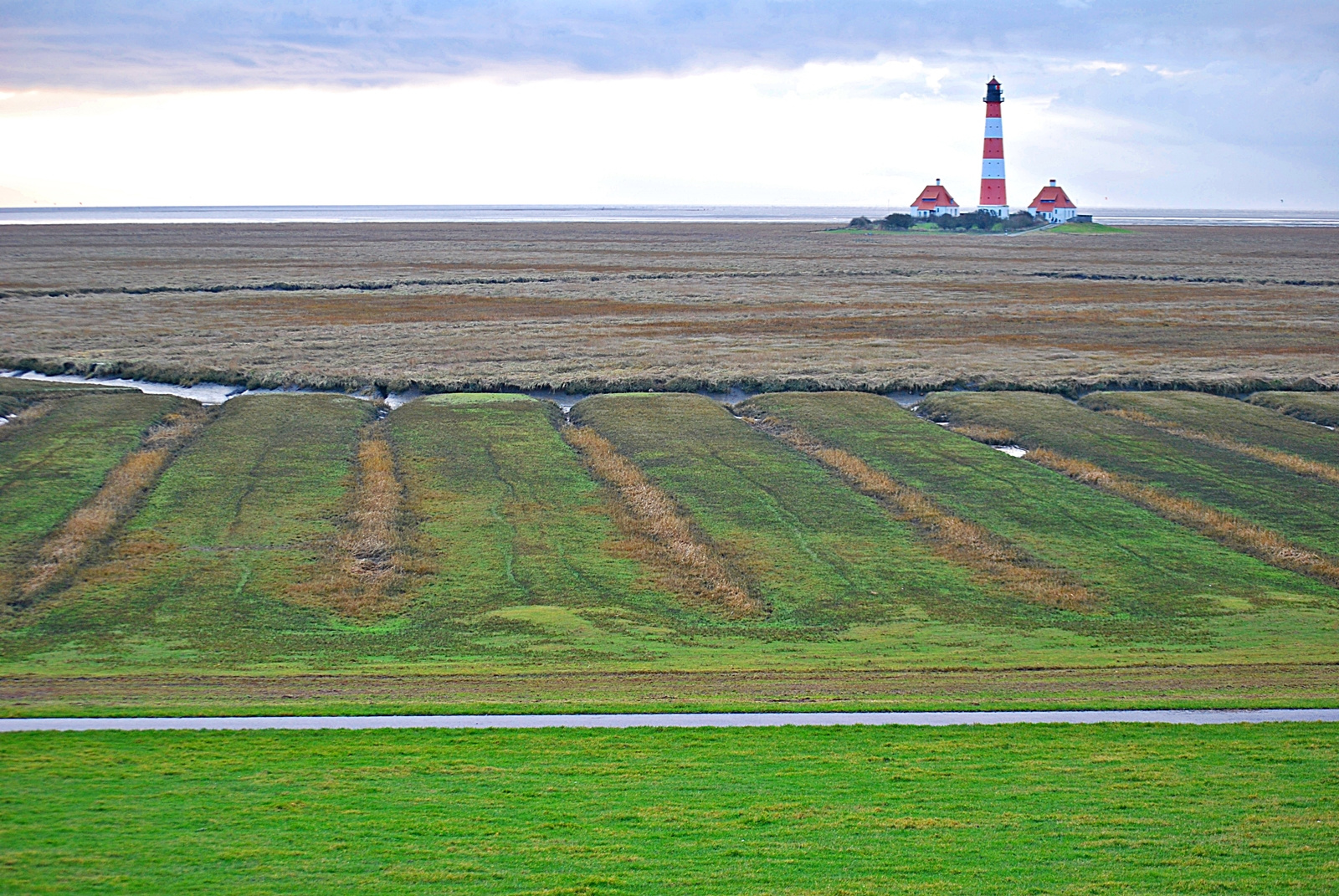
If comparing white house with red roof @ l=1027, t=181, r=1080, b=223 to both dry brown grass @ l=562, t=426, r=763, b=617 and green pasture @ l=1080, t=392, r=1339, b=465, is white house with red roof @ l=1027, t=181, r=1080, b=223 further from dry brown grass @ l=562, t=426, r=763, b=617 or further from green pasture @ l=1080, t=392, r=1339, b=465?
dry brown grass @ l=562, t=426, r=763, b=617

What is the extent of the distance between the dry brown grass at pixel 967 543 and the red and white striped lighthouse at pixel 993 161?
133 metres

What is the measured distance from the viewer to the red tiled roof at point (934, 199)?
627ft

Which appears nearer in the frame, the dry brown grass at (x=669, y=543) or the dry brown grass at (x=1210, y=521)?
the dry brown grass at (x=669, y=543)

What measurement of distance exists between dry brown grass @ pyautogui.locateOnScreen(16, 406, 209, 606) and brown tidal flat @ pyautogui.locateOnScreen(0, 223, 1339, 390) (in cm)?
1248

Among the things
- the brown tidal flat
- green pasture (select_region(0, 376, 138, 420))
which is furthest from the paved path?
the brown tidal flat

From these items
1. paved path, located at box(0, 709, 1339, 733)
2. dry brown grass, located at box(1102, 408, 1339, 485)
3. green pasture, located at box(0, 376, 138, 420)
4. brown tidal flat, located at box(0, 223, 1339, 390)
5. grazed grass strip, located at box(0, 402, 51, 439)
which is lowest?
paved path, located at box(0, 709, 1339, 733)

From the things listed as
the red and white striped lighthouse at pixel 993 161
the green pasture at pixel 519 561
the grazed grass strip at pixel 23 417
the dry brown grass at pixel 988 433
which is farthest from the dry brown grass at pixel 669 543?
the red and white striped lighthouse at pixel 993 161

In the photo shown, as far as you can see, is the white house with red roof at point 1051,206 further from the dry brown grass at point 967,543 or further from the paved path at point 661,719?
the paved path at point 661,719

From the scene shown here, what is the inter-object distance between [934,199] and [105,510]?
17949 centimetres

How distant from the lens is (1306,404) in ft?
147

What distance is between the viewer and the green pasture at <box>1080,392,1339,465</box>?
37.7m

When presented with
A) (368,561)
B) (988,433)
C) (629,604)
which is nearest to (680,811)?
(629,604)

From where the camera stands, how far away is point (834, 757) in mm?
15312

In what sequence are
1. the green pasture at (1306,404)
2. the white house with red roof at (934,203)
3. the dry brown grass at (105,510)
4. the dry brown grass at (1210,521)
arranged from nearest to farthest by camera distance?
1. the dry brown grass at (105,510)
2. the dry brown grass at (1210,521)
3. the green pasture at (1306,404)
4. the white house with red roof at (934,203)
